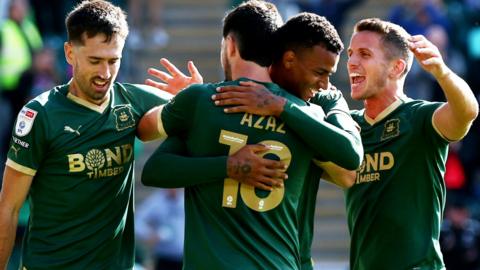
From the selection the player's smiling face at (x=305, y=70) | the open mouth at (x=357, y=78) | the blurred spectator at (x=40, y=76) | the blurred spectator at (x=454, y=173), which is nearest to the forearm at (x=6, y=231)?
the player's smiling face at (x=305, y=70)

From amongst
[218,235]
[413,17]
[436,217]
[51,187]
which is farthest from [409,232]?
[413,17]

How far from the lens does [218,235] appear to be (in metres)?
6.19

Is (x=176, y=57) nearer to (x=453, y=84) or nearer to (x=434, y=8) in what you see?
(x=434, y=8)

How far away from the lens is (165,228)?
1392 cm

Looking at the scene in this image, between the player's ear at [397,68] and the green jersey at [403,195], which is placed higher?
the player's ear at [397,68]

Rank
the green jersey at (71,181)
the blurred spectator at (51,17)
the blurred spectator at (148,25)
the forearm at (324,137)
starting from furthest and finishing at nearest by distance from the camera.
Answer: the blurred spectator at (148,25), the blurred spectator at (51,17), the green jersey at (71,181), the forearm at (324,137)

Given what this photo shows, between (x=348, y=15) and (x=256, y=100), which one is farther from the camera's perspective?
(x=348, y=15)

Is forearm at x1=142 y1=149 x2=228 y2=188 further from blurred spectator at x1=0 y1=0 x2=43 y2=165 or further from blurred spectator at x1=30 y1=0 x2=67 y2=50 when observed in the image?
blurred spectator at x1=30 y1=0 x2=67 y2=50

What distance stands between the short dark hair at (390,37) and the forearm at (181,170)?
1718 millimetres

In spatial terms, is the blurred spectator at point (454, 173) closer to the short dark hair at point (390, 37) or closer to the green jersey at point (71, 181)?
the short dark hair at point (390, 37)

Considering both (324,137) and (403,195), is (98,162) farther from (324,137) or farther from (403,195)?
(403,195)

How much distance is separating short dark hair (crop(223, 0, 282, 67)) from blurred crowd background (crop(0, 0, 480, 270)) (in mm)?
7516

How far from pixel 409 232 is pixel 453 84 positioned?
0.97m

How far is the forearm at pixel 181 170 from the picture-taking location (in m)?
6.16
